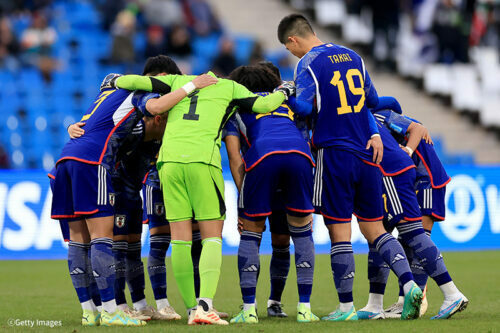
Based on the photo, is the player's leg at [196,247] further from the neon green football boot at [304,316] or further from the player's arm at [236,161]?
the neon green football boot at [304,316]

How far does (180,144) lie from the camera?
23.0 feet

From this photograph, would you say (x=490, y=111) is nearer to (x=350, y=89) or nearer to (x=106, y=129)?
(x=350, y=89)

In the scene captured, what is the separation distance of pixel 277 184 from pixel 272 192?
0.26 feet

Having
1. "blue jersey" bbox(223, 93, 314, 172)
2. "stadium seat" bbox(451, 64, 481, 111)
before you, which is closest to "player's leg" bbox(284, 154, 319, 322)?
"blue jersey" bbox(223, 93, 314, 172)

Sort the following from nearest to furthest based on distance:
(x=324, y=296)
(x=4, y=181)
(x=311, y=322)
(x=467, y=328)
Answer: (x=467, y=328), (x=311, y=322), (x=324, y=296), (x=4, y=181)

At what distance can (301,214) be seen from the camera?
7176mm

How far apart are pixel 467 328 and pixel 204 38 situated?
14480 mm

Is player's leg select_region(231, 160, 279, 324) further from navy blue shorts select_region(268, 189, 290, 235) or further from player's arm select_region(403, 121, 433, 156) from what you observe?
player's arm select_region(403, 121, 433, 156)

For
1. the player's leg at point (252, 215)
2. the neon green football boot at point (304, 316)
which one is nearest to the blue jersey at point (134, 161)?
the player's leg at point (252, 215)

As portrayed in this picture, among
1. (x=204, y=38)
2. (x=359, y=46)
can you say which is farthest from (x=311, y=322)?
(x=359, y=46)

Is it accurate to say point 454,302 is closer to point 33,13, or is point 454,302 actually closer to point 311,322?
point 311,322

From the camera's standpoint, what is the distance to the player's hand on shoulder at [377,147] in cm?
723

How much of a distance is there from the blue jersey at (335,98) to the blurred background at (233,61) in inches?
287

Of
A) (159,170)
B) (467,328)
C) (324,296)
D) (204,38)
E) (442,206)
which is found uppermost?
(204,38)
